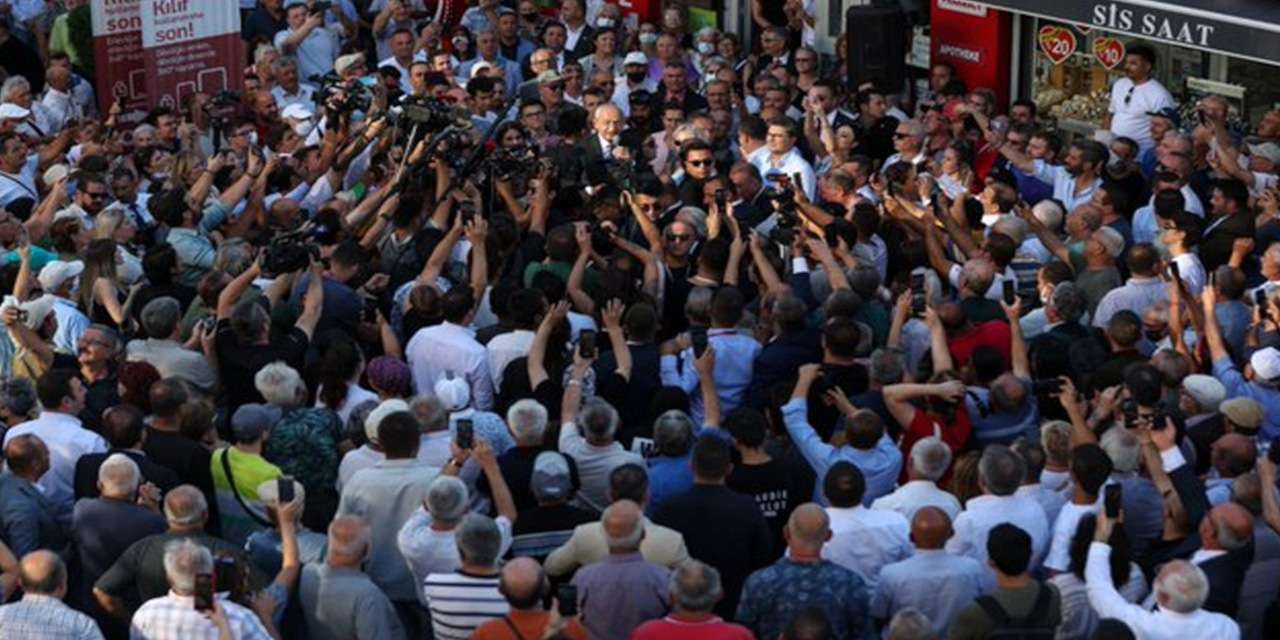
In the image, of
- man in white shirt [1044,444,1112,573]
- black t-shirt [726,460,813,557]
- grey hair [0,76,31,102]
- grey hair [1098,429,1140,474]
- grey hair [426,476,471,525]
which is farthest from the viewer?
grey hair [0,76,31,102]

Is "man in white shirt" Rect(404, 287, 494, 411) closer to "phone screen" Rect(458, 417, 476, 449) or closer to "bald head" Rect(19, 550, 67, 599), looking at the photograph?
"phone screen" Rect(458, 417, 476, 449)

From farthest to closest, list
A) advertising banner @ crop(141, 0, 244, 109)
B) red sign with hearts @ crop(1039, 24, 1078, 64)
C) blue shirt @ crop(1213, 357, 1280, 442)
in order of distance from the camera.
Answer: red sign with hearts @ crop(1039, 24, 1078, 64) < advertising banner @ crop(141, 0, 244, 109) < blue shirt @ crop(1213, 357, 1280, 442)

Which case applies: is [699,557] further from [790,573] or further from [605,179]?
[605,179]

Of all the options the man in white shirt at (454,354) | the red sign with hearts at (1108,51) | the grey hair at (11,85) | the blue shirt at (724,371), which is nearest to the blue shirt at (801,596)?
the blue shirt at (724,371)

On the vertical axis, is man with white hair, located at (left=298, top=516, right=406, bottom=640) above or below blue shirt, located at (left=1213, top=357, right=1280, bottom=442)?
below

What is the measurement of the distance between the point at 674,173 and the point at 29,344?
5.17 metres

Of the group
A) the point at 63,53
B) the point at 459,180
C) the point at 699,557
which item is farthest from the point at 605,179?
the point at 63,53

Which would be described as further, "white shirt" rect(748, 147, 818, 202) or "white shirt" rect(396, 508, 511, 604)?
"white shirt" rect(748, 147, 818, 202)

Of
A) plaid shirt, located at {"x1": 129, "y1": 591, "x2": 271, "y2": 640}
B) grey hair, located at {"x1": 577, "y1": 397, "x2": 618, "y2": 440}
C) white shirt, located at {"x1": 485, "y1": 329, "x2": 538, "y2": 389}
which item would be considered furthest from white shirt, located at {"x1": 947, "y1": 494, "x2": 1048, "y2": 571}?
white shirt, located at {"x1": 485, "y1": 329, "x2": 538, "y2": 389}

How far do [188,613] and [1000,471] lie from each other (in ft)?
10.2

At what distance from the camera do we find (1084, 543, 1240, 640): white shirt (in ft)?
26.4

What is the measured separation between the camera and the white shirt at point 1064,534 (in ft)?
28.5

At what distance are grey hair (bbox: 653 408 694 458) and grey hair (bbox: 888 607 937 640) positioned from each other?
6.54ft

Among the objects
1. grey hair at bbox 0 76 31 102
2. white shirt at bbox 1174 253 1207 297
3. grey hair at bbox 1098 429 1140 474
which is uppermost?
grey hair at bbox 0 76 31 102
